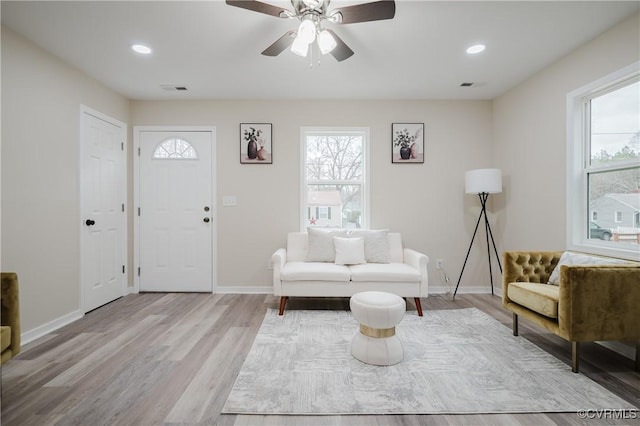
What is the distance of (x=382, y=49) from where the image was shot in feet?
8.71

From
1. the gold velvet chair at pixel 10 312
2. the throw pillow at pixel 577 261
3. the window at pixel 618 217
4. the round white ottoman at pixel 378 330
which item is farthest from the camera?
the window at pixel 618 217

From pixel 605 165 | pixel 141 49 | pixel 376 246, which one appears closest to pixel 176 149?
pixel 141 49

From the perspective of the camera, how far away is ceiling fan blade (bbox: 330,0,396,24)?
5.62ft

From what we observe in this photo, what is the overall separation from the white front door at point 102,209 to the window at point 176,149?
1.39ft

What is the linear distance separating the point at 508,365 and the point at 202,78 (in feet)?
12.4

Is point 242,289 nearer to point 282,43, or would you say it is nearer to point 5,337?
point 5,337

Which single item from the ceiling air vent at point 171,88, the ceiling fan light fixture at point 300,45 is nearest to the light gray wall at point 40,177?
the ceiling air vent at point 171,88

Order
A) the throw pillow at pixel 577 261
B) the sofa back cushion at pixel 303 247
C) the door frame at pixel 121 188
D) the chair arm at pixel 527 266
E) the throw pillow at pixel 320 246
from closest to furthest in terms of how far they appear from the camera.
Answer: the throw pillow at pixel 577 261
the chair arm at pixel 527 266
the door frame at pixel 121 188
the throw pillow at pixel 320 246
the sofa back cushion at pixel 303 247

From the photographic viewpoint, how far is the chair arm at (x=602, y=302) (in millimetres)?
1919

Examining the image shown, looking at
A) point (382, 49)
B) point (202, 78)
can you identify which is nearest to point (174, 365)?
point (202, 78)

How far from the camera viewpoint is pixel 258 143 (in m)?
3.90

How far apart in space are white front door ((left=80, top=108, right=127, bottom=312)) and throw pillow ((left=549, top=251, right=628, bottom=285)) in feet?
14.5

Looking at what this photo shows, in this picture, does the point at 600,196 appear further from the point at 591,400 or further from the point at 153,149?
the point at 153,149

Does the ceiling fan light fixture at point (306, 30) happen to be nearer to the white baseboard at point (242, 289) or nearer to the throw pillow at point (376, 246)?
the throw pillow at point (376, 246)
